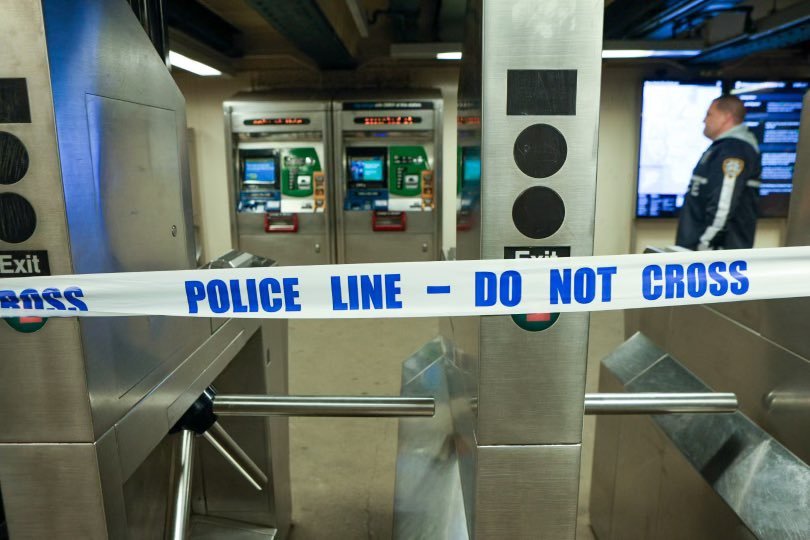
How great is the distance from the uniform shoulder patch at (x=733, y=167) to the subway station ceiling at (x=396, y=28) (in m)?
1.02

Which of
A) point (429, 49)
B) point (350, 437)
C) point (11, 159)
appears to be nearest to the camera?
point (11, 159)

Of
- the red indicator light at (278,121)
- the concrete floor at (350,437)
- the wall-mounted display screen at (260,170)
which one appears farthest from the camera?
the wall-mounted display screen at (260,170)

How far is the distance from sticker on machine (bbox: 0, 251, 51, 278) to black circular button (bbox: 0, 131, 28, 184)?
0.36ft

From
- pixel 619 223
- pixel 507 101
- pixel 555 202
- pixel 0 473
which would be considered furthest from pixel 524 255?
pixel 619 223

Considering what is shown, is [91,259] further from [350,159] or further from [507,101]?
[350,159]

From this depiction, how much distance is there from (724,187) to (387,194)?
267 centimetres

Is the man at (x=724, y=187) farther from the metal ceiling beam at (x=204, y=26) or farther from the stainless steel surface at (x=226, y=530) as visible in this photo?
the metal ceiling beam at (x=204, y=26)

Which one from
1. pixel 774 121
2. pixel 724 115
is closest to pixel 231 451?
pixel 724 115

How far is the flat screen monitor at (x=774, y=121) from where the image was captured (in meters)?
4.88

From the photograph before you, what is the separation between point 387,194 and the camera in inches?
194

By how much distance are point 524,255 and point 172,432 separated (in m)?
1.00

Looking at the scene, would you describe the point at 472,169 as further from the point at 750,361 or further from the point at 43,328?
the point at 750,361

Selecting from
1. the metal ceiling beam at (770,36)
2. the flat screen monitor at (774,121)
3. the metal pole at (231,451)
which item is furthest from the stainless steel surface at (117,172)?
the flat screen monitor at (774,121)

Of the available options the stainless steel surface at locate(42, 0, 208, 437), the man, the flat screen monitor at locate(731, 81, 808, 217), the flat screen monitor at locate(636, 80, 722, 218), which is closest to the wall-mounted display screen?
the flat screen monitor at locate(636, 80, 722, 218)
